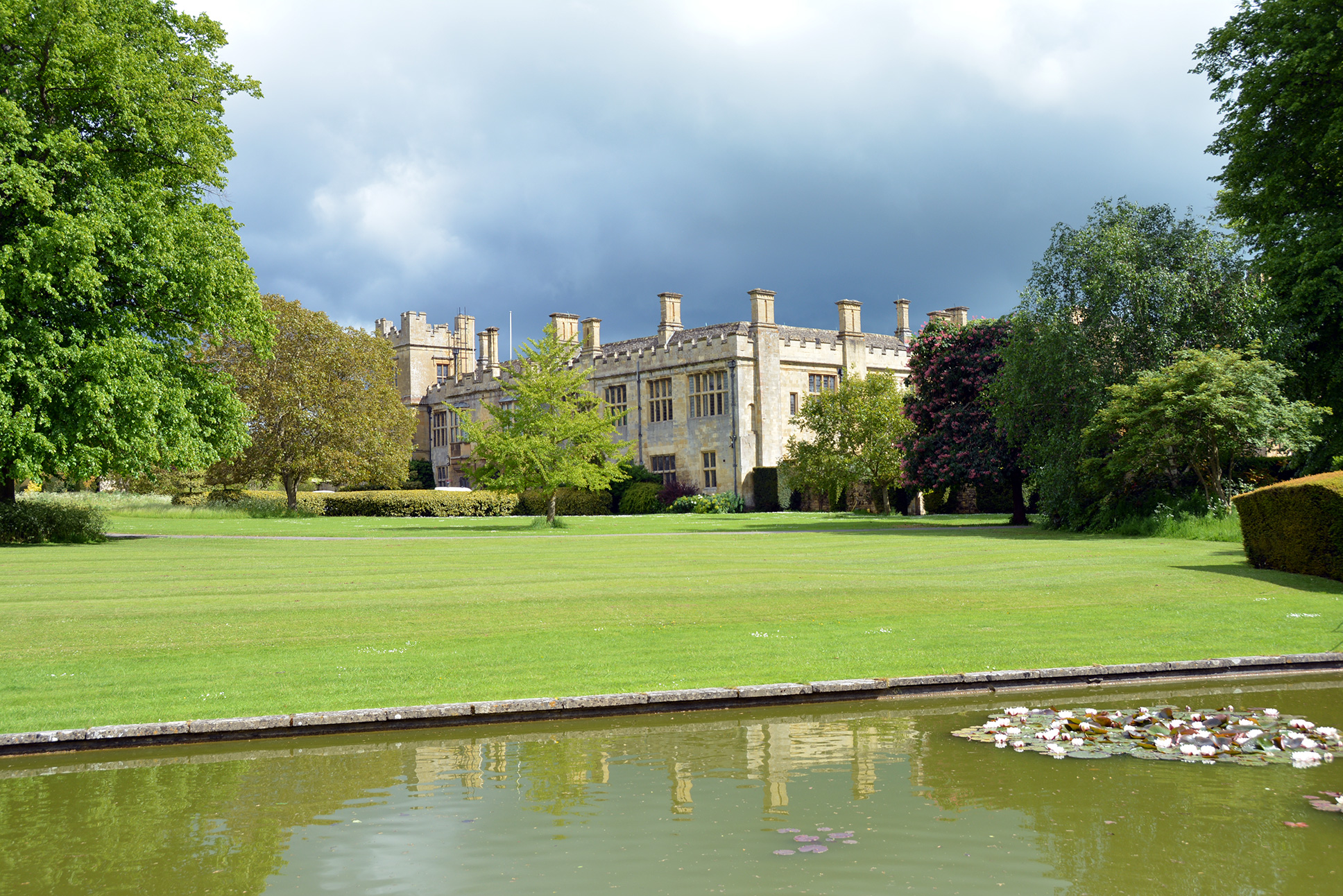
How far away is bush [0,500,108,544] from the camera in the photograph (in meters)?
25.4

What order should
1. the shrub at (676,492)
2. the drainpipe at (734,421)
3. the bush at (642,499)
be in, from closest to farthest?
1. the drainpipe at (734,421)
2. the bush at (642,499)
3. the shrub at (676,492)

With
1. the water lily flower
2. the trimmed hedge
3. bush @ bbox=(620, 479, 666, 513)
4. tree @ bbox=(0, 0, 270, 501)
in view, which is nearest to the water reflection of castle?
the water lily flower

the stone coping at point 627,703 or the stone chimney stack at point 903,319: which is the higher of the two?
the stone chimney stack at point 903,319

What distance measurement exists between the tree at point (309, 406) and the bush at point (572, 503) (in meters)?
6.73

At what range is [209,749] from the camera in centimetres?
760

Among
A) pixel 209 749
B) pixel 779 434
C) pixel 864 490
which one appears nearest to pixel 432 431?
pixel 779 434

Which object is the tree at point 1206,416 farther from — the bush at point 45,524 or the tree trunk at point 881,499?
the bush at point 45,524

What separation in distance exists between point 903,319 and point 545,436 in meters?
28.3

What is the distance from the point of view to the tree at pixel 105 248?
2184 centimetres

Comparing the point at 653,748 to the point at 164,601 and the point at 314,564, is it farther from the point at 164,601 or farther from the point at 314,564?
the point at 314,564

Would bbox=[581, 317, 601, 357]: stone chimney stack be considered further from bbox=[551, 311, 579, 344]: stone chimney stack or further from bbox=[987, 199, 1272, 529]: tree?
bbox=[987, 199, 1272, 529]: tree

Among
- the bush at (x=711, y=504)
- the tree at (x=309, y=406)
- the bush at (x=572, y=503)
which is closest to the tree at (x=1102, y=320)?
the bush at (x=711, y=504)

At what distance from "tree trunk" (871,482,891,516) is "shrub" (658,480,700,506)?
8.12 meters

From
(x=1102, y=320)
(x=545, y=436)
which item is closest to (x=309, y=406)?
(x=545, y=436)
